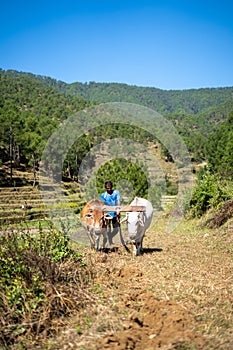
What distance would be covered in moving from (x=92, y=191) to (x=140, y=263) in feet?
56.2

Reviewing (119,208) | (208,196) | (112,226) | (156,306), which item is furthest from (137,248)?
(208,196)

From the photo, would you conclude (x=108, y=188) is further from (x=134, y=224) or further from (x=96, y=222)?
(x=134, y=224)

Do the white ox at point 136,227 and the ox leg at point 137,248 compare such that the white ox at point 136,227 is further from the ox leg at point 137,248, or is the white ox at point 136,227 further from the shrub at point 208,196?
the shrub at point 208,196

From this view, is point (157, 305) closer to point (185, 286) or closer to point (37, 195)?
point (185, 286)

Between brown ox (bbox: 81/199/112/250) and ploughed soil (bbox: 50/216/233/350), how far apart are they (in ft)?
1.92

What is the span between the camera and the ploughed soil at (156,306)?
4.36 metres

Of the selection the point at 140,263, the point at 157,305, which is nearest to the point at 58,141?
the point at 140,263

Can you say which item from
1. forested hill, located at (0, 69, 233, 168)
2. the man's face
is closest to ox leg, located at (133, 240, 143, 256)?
the man's face

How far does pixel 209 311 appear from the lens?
5.34 meters

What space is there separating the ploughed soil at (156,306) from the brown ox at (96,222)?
59 cm

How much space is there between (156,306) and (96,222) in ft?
14.3

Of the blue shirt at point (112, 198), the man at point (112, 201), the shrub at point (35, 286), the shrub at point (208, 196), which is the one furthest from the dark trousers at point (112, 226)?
the shrub at point (208, 196)

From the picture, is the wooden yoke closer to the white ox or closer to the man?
the white ox

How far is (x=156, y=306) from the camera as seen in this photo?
5285 millimetres
